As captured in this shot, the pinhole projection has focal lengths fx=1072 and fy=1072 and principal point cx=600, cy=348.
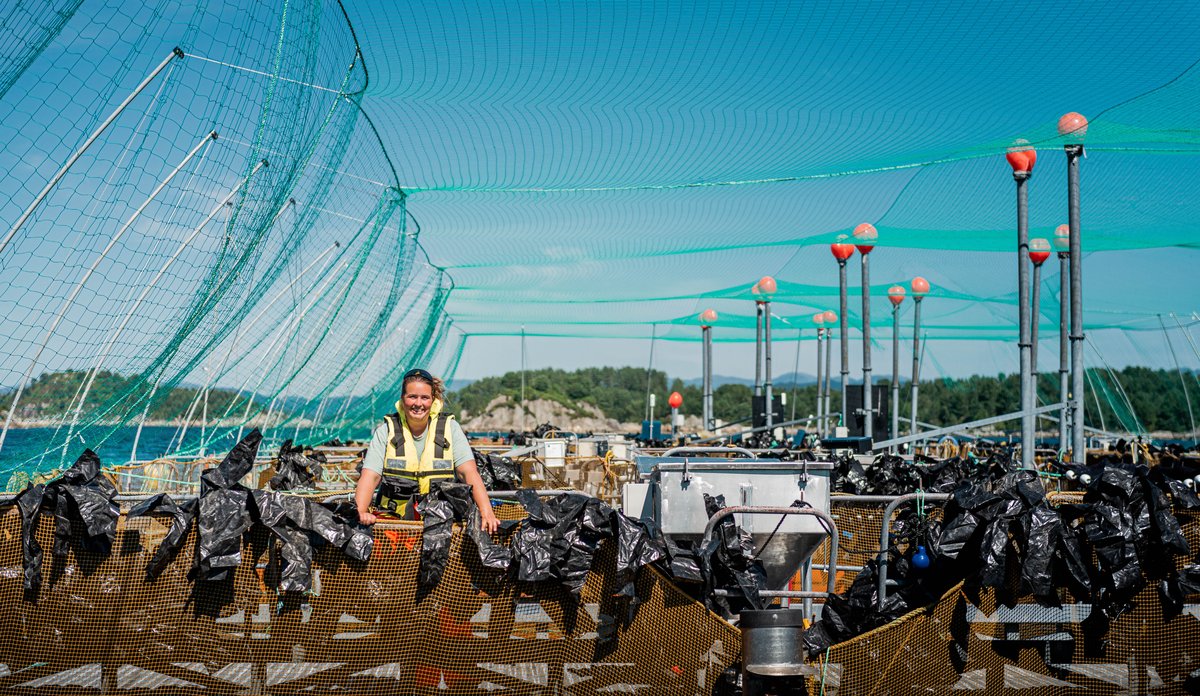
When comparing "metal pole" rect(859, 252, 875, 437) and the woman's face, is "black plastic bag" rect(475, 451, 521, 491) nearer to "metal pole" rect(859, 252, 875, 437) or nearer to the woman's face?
the woman's face

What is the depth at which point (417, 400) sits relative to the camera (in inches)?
231

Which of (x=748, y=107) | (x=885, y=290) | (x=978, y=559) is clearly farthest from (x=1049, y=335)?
(x=978, y=559)

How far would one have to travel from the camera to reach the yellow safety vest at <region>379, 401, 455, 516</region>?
598cm

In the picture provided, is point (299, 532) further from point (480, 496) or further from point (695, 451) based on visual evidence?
point (695, 451)

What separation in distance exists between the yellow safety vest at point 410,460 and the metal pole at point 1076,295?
791 cm

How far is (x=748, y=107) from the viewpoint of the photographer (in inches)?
408

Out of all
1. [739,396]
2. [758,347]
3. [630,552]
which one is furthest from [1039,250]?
[739,396]

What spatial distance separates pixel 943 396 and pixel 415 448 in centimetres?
6127

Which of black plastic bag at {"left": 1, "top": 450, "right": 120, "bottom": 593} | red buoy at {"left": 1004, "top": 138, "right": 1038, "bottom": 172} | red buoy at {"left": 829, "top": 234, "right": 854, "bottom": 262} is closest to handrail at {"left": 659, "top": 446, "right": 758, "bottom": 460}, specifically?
red buoy at {"left": 1004, "top": 138, "right": 1038, "bottom": 172}

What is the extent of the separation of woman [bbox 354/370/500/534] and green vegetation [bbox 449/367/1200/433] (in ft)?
86.9

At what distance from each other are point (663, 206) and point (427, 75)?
569 centimetres

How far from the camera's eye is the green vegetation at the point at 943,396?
45719mm

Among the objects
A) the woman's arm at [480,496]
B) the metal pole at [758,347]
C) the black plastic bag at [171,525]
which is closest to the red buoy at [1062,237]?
the metal pole at [758,347]

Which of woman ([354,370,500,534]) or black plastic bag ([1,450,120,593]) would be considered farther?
woman ([354,370,500,534])
